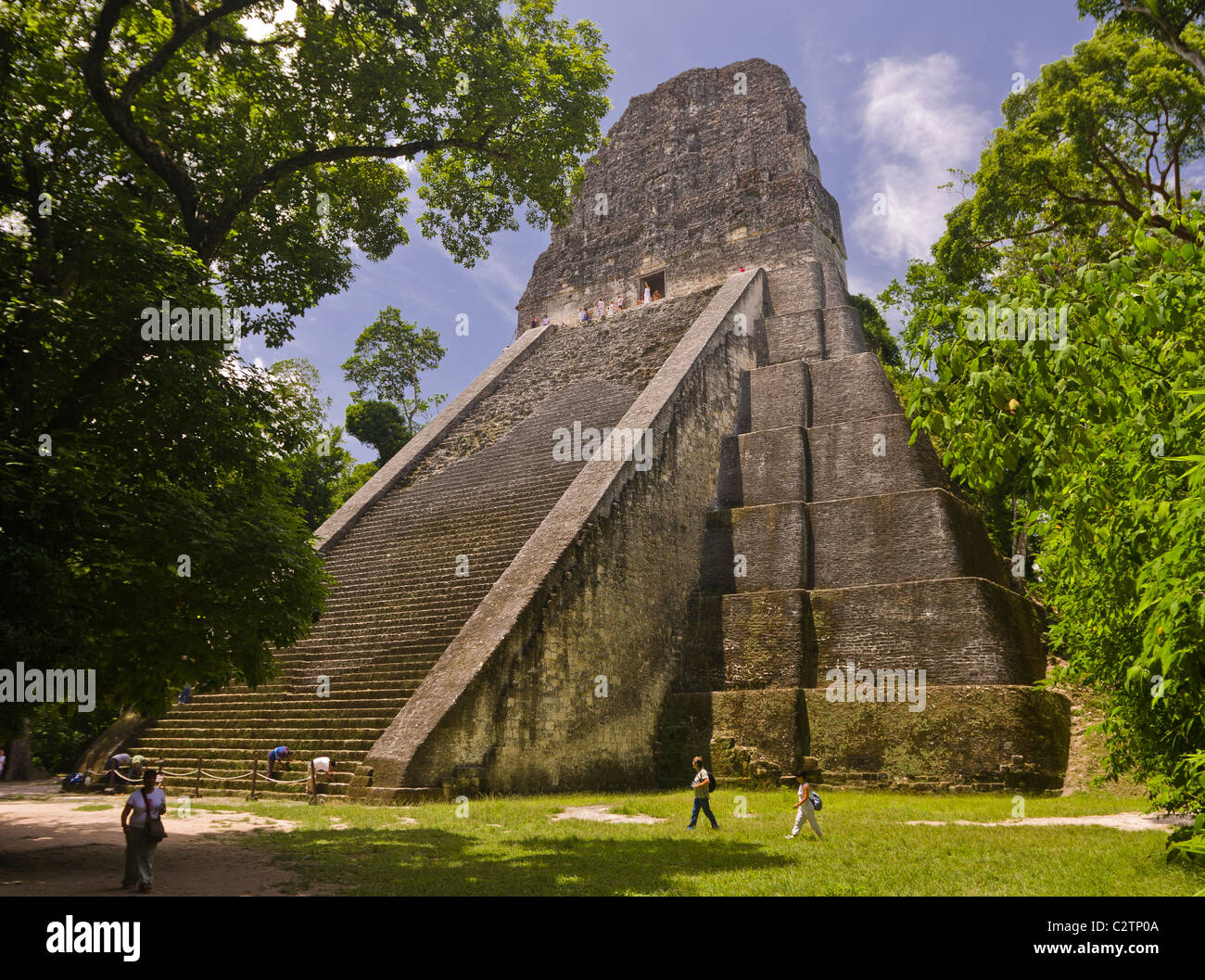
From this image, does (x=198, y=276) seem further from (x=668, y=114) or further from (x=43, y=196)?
(x=668, y=114)

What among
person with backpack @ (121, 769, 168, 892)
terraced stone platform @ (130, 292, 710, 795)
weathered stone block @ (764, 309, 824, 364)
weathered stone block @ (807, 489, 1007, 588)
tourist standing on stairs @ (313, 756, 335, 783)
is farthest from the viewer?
weathered stone block @ (764, 309, 824, 364)

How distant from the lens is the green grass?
6.07m

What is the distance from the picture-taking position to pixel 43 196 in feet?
23.5

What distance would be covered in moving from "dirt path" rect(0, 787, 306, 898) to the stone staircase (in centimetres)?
178

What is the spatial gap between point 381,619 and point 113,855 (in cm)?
713

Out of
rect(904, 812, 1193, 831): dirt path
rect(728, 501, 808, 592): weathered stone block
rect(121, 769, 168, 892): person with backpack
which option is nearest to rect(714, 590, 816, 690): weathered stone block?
rect(728, 501, 808, 592): weathered stone block

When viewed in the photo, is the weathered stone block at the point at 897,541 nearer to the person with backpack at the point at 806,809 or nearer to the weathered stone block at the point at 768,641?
the weathered stone block at the point at 768,641

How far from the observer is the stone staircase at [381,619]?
12.1m

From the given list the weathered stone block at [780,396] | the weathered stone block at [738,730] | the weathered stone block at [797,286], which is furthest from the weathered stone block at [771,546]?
the weathered stone block at [797,286]

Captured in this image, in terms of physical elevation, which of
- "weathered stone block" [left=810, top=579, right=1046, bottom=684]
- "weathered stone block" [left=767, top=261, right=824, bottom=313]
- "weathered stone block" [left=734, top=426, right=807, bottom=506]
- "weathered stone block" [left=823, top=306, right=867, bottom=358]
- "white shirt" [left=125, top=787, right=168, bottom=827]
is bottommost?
"white shirt" [left=125, top=787, right=168, bottom=827]

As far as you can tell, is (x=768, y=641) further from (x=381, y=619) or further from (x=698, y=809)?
(x=381, y=619)

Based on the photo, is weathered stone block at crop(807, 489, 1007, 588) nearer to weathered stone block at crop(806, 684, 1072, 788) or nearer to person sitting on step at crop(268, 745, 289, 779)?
weathered stone block at crop(806, 684, 1072, 788)

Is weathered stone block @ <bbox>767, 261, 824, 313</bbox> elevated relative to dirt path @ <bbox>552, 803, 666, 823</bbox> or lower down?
elevated
